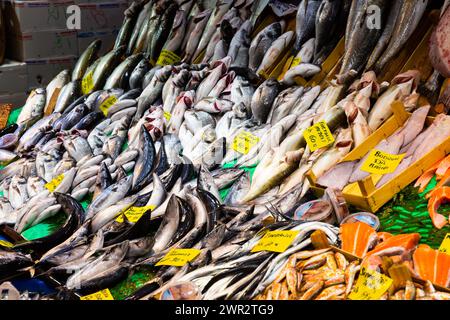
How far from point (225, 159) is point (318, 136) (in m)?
0.63

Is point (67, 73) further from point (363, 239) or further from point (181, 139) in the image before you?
point (363, 239)

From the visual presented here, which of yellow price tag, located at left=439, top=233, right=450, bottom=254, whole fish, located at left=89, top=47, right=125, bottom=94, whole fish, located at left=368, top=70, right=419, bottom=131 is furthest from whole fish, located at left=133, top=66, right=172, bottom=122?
yellow price tag, located at left=439, top=233, right=450, bottom=254

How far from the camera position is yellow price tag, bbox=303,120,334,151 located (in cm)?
372

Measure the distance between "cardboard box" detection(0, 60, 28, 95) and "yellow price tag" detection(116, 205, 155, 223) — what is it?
10.4 feet

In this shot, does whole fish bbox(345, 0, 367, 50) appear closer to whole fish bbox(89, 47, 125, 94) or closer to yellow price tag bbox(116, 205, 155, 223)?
yellow price tag bbox(116, 205, 155, 223)

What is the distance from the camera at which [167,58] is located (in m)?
5.64

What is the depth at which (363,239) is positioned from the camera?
2.68 m

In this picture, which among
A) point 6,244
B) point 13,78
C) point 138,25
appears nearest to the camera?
point 6,244

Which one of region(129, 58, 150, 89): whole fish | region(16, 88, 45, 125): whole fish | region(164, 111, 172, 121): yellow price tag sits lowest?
region(16, 88, 45, 125): whole fish

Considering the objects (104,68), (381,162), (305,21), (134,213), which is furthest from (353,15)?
(104,68)

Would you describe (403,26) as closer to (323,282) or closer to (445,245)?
(445,245)

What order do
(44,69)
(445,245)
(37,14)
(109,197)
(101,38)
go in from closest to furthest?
(445,245) → (109,197) → (37,14) → (44,69) → (101,38)

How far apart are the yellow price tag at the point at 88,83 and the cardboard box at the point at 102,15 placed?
0.84 meters

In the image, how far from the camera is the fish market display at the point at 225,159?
2.68 meters
